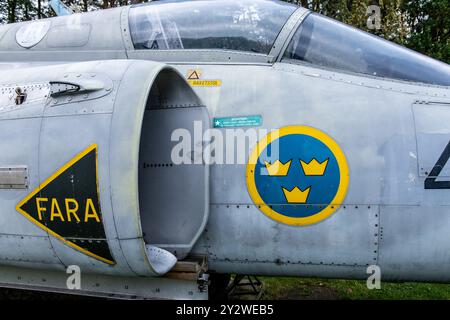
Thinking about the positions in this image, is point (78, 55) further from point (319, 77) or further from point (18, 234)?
point (319, 77)

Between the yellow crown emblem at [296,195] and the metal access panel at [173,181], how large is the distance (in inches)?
22.3

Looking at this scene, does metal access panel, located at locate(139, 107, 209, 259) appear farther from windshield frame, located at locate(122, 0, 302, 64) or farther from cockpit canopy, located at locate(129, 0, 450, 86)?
cockpit canopy, located at locate(129, 0, 450, 86)

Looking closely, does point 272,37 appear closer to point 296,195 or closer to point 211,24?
point 211,24

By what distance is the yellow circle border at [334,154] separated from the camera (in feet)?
8.87

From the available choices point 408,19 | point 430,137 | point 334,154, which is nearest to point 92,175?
point 334,154

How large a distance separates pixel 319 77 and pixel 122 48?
1671 mm

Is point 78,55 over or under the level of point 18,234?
over

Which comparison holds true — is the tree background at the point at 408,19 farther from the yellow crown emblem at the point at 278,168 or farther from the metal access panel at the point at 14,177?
the yellow crown emblem at the point at 278,168

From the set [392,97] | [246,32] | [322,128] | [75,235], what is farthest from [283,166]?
[75,235]

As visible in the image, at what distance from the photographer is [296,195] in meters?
2.76

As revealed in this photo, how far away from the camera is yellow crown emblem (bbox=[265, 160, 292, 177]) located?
2762mm

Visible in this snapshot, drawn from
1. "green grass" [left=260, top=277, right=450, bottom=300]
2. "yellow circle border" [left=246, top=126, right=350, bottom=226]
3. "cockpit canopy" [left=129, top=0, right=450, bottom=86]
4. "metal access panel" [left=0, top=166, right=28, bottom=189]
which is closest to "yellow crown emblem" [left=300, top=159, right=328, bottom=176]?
"yellow circle border" [left=246, top=126, right=350, bottom=226]

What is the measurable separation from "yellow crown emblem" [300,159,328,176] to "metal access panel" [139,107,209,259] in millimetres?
699
